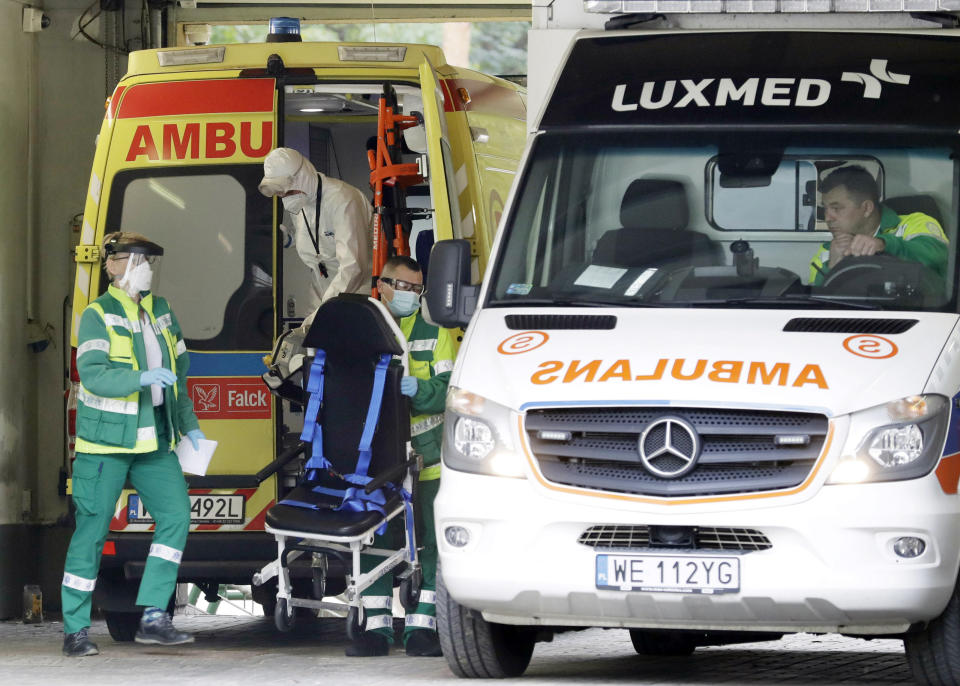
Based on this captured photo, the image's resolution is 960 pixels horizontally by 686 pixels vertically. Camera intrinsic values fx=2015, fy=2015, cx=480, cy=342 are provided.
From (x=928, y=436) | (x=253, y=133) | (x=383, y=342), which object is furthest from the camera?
(x=253, y=133)

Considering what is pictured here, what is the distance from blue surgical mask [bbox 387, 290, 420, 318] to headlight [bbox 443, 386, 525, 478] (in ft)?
7.17

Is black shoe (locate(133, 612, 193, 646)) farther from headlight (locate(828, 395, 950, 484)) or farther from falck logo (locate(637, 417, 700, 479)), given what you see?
headlight (locate(828, 395, 950, 484))

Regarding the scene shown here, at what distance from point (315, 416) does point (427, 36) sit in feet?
26.5

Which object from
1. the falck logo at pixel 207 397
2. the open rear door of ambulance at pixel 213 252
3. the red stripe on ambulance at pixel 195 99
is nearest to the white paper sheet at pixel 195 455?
the open rear door of ambulance at pixel 213 252

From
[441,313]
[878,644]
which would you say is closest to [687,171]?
[441,313]

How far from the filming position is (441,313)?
292 inches

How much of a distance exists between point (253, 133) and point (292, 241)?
4.09ft

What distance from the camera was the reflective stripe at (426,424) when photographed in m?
9.09

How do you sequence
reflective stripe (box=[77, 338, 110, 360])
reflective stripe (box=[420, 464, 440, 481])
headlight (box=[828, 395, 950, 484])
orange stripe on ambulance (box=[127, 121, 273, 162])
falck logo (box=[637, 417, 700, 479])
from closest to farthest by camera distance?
headlight (box=[828, 395, 950, 484]) < falck logo (box=[637, 417, 700, 479]) < reflective stripe (box=[77, 338, 110, 360]) < reflective stripe (box=[420, 464, 440, 481]) < orange stripe on ambulance (box=[127, 121, 273, 162])

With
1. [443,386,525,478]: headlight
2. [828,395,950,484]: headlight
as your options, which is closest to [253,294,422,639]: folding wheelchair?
[443,386,525,478]: headlight

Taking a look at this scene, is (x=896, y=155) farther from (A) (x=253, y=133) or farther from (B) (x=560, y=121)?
(A) (x=253, y=133)

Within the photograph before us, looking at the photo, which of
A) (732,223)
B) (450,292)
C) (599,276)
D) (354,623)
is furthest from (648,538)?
(354,623)

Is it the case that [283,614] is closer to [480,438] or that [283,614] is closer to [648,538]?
[480,438]

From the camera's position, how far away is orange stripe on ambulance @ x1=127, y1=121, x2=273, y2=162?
9.22 m
